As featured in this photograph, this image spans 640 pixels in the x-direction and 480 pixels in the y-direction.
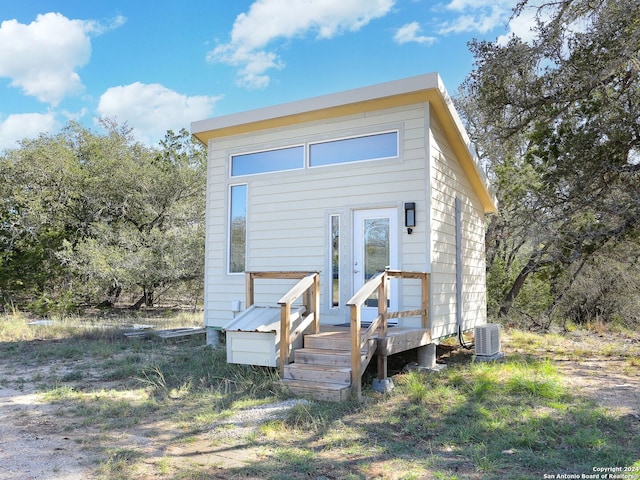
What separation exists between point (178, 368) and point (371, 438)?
351cm

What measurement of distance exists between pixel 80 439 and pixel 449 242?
222 inches

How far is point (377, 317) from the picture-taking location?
18.2 ft

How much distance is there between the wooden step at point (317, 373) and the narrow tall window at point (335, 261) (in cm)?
185

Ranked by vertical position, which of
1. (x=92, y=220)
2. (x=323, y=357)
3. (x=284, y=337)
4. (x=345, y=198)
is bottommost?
(x=323, y=357)

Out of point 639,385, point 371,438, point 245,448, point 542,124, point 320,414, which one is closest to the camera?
point 245,448

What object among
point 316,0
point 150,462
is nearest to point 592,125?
point 316,0

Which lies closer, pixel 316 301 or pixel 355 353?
pixel 355 353

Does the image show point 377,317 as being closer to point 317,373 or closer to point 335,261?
point 317,373

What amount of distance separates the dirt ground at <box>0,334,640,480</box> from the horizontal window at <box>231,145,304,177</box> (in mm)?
4074

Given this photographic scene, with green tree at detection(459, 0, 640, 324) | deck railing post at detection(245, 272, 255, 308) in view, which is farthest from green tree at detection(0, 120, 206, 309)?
green tree at detection(459, 0, 640, 324)

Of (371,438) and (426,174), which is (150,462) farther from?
(426,174)

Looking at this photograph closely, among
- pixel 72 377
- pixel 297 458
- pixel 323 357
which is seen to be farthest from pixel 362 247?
pixel 72 377

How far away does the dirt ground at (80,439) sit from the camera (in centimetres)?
329

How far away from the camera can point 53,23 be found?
47.2ft
